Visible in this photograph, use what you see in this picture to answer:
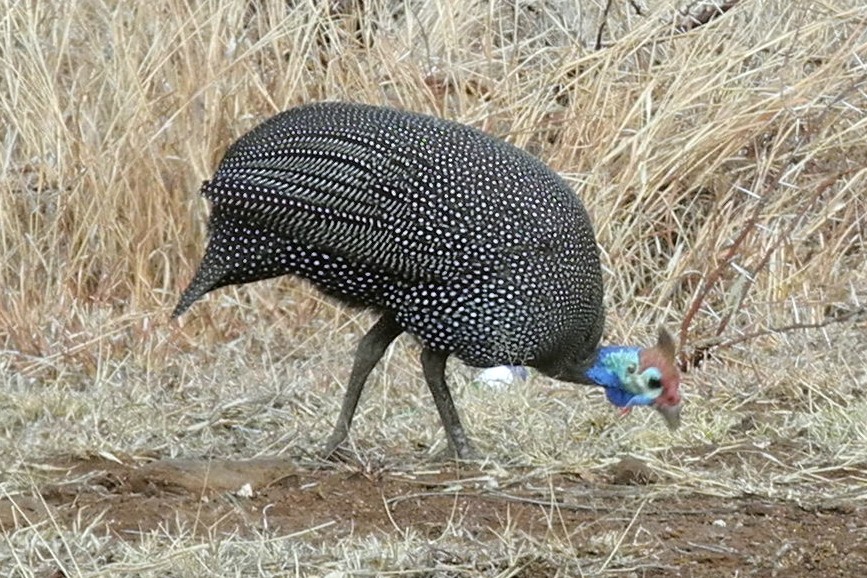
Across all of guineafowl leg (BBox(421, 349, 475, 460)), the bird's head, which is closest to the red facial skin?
the bird's head

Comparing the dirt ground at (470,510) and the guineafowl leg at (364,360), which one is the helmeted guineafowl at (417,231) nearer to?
the guineafowl leg at (364,360)

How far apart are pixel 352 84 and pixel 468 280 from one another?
99.3 inches

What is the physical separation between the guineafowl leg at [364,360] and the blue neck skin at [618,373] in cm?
54

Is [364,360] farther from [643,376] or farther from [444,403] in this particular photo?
[643,376]

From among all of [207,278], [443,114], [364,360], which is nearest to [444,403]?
[364,360]

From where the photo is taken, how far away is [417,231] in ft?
12.8

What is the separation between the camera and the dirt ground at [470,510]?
328 cm

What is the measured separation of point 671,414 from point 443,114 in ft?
7.63

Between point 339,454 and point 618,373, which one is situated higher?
point 618,373

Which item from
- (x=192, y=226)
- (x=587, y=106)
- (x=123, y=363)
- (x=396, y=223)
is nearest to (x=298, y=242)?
(x=396, y=223)

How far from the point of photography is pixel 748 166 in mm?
6297

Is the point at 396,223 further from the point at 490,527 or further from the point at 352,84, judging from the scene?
the point at 352,84

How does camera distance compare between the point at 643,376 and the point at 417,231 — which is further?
the point at 643,376

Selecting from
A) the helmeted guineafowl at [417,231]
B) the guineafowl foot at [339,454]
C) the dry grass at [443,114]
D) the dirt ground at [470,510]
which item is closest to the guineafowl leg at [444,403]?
the helmeted guineafowl at [417,231]
